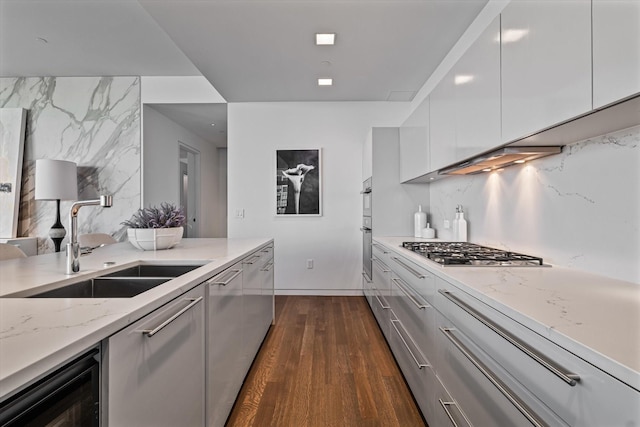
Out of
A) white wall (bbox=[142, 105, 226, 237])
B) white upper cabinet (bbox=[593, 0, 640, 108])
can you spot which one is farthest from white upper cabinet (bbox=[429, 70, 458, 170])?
white wall (bbox=[142, 105, 226, 237])

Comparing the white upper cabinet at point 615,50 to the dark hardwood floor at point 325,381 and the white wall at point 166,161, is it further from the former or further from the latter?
the white wall at point 166,161

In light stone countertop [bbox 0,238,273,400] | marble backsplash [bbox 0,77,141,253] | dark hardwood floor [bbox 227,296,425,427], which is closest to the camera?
light stone countertop [bbox 0,238,273,400]

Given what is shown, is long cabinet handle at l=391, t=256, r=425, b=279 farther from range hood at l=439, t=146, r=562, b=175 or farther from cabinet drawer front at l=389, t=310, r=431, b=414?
range hood at l=439, t=146, r=562, b=175

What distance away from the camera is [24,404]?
1.70 ft

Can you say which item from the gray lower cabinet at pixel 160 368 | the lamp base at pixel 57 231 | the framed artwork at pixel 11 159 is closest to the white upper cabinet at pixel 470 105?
the gray lower cabinet at pixel 160 368

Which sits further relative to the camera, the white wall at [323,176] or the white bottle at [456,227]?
the white wall at [323,176]

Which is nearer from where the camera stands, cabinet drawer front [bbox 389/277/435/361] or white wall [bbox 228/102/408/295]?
cabinet drawer front [bbox 389/277/435/361]

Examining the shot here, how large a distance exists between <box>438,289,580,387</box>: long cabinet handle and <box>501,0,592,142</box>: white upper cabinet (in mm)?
731

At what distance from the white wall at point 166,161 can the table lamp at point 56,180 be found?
2.56 feet

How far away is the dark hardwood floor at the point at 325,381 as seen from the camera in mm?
1700

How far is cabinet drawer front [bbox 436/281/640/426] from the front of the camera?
0.57 m

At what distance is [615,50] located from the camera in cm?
89

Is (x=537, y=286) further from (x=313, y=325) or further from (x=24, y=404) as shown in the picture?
(x=313, y=325)

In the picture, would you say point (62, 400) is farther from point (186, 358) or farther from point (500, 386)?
point (500, 386)
